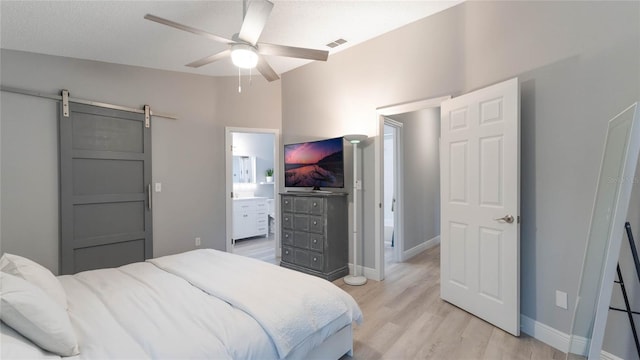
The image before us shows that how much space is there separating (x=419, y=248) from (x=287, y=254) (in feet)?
7.41

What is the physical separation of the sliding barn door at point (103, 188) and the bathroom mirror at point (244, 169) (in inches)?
105

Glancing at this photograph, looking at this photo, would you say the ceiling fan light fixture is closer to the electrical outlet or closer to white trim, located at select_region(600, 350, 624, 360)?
the electrical outlet

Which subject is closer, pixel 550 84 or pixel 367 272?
pixel 550 84

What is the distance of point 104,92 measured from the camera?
3.42 m

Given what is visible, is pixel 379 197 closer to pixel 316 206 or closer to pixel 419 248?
pixel 316 206

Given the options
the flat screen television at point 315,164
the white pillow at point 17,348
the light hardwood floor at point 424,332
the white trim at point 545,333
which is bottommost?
→ the light hardwood floor at point 424,332

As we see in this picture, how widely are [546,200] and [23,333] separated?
10.2 feet

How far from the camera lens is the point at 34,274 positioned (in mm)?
1495

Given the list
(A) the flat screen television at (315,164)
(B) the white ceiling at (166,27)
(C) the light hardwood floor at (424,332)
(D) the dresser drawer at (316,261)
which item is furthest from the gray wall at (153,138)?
(C) the light hardwood floor at (424,332)

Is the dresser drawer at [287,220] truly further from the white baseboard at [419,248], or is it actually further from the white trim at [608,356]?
the white trim at [608,356]

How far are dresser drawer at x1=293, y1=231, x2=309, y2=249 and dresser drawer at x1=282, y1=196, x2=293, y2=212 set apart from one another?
0.34 m

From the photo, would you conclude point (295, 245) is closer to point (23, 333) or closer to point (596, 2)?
point (23, 333)

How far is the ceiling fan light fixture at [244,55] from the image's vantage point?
2.18 metres

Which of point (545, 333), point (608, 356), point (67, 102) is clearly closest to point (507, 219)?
point (545, 333)
